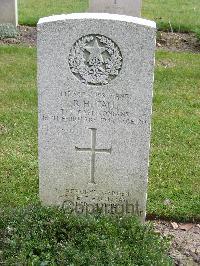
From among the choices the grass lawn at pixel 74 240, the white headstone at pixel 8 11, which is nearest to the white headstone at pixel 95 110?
the grass lawn at pixel 74 240

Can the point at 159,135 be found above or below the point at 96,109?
below

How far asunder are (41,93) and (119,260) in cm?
134

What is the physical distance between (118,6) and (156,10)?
2.50 metres

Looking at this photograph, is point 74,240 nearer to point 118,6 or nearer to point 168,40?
point 168,40

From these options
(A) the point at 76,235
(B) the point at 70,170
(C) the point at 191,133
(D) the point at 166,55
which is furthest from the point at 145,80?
(D) the point at 166,55

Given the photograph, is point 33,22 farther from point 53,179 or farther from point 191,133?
point 53,179

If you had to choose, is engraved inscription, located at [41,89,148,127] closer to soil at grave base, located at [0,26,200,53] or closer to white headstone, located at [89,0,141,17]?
soil at grave base, located at [0,26,200,53]

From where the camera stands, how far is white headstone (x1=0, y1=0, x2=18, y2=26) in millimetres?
10906

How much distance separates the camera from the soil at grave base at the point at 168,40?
409 inches

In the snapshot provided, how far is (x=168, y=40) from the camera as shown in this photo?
10758 millimetres

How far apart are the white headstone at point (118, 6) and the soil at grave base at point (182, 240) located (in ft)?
21.5

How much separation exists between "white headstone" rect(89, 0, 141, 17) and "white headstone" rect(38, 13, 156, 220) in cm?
683

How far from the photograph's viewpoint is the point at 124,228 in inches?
171

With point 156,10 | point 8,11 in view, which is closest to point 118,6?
point 8,11
